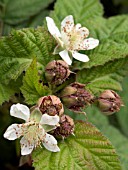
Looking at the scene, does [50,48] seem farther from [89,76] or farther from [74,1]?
[74,1]

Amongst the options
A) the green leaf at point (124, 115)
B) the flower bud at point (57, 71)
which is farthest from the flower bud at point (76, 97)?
the green leaf at point (124, 115)

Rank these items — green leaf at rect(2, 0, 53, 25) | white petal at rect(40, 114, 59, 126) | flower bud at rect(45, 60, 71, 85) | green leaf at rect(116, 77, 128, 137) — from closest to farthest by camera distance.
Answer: white petal at rect(40, 114, 59, 126)
flower bud at rect(45, 60, 71, 85)
green leaf at rect(2, 0, 53, 25)
green leaf at rect(116, 77, 128, 137)

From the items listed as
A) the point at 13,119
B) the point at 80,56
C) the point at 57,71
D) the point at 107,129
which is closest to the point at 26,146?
the point at 57,71

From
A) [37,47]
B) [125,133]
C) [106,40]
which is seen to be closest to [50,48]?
[37,47]

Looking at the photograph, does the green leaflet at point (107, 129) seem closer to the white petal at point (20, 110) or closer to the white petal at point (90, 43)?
the white petal at point (90, 43)

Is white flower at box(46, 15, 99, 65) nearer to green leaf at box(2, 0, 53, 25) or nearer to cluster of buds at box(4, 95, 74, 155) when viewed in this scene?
cluster of buds at box(4, 95, 74, 155)

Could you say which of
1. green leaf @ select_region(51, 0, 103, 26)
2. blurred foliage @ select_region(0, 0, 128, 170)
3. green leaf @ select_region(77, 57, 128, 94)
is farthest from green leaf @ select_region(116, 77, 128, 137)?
green leaf @ select_region(77, 57, 128, 94)

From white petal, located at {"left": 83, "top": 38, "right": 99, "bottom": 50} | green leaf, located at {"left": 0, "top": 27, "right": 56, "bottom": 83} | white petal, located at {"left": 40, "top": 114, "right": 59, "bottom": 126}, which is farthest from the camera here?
white petal, located at {"left": 83, "top": 38, "right": 99, "bottom": 50}
